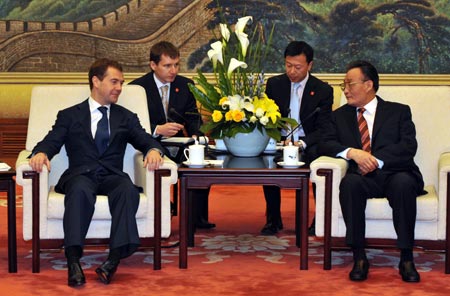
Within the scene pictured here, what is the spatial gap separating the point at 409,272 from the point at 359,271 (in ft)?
0.86

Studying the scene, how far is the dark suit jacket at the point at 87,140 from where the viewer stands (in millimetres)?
5301

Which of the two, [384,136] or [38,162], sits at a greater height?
[384,136]

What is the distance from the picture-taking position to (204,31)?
9.91m

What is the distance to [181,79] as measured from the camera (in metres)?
6.51

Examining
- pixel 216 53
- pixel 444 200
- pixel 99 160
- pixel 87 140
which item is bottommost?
pixel 444 200

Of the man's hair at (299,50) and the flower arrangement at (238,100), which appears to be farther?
the man's hair at (299,50)

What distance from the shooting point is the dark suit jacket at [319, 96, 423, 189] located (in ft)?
17.2

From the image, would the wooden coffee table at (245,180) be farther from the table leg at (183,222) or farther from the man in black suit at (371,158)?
the man in black suit at (371,158)

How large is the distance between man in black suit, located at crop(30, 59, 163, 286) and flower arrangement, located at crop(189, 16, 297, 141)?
0.45 m

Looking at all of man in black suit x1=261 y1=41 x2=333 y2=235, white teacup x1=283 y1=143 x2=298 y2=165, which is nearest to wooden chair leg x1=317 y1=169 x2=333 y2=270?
white teacup x1=283 y1=143 x2=298 y2=165

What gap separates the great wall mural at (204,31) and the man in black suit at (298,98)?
3319mm

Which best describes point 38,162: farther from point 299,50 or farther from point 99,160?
point 299,50

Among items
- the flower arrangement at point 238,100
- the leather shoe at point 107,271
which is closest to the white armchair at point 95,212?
the leather shoe at point 107,271

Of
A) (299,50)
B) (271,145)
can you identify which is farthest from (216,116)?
(299,50)
